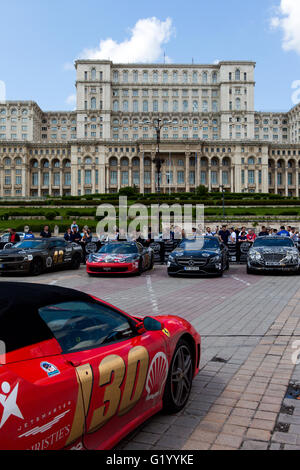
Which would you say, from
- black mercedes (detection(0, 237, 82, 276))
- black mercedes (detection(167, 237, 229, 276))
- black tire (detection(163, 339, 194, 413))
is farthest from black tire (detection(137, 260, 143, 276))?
black tire (detection(163, 339, 194, 413))

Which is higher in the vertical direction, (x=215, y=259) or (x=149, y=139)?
(x=149, y=139)

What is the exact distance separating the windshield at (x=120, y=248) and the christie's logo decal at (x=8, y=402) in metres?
13.3

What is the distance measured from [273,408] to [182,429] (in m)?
1.01

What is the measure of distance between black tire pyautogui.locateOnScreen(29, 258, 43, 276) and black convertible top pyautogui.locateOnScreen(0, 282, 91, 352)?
12.3 metres

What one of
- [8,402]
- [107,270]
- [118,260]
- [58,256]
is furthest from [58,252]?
[8,402]

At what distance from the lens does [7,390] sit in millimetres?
2221

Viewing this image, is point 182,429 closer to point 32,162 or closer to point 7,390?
point 7,390

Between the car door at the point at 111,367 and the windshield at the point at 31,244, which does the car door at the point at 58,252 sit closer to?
the windshield at the point at 31,244

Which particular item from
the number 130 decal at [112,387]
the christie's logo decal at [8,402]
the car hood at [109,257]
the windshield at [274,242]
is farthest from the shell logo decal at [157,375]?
the windshield at [274,242]

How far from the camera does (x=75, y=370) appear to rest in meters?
2.68

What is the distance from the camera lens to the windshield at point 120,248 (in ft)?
51.6

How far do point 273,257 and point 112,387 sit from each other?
41.8 ft

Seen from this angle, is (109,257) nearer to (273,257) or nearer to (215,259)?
(215,259)

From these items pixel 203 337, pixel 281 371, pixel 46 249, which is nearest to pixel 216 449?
pixel 281 371
